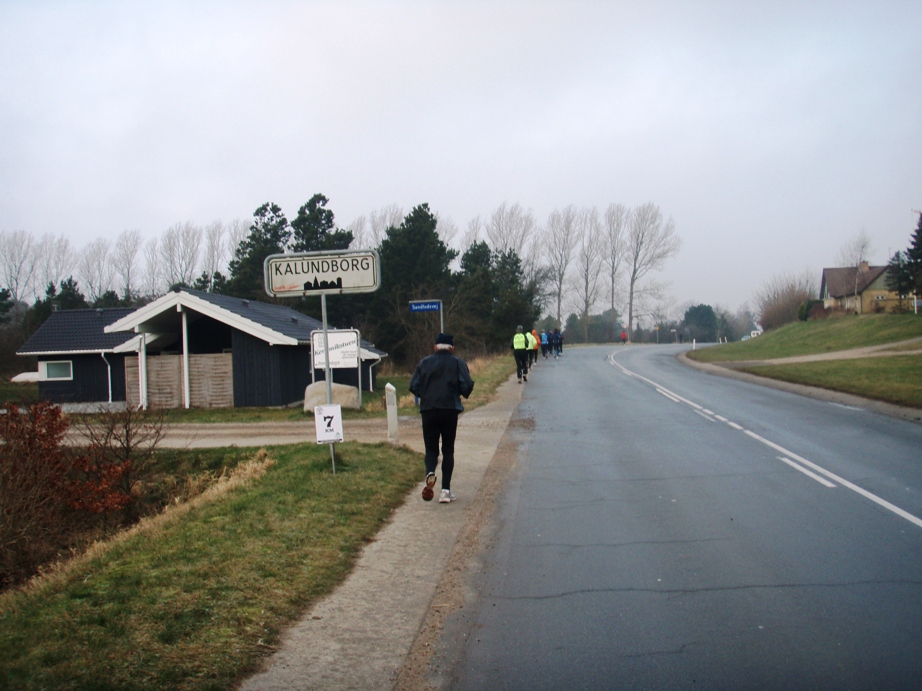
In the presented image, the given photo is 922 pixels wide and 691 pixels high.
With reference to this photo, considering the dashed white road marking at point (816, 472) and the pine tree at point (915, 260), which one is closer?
the dashed white road marking at point (816, 472)

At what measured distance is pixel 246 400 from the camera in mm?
24531

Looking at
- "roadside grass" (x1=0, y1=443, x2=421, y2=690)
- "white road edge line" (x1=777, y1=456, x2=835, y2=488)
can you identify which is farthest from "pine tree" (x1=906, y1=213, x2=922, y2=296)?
"roadside grass" (x1=0, y1=443, x2=421, y2=690)

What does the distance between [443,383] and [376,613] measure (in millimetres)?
3553

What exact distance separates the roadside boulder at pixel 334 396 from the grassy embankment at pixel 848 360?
13.0 meters

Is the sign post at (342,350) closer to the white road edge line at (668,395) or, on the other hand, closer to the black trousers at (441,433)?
the white road edge line at (668,395)

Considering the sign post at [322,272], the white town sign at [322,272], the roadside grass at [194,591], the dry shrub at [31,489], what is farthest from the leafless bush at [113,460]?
the white town sign at [322,272]

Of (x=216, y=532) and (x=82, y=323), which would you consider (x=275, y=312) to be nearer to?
(x=82, y=323)

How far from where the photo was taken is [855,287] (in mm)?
68312

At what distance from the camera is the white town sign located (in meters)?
9.49

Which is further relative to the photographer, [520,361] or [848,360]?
[848,360]

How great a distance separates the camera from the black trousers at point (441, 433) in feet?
27.8

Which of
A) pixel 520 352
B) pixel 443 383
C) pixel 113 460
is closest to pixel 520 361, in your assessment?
pixel 520 352

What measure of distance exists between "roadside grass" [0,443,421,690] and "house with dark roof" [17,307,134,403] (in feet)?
80.8

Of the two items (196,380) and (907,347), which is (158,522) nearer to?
(196,380)
